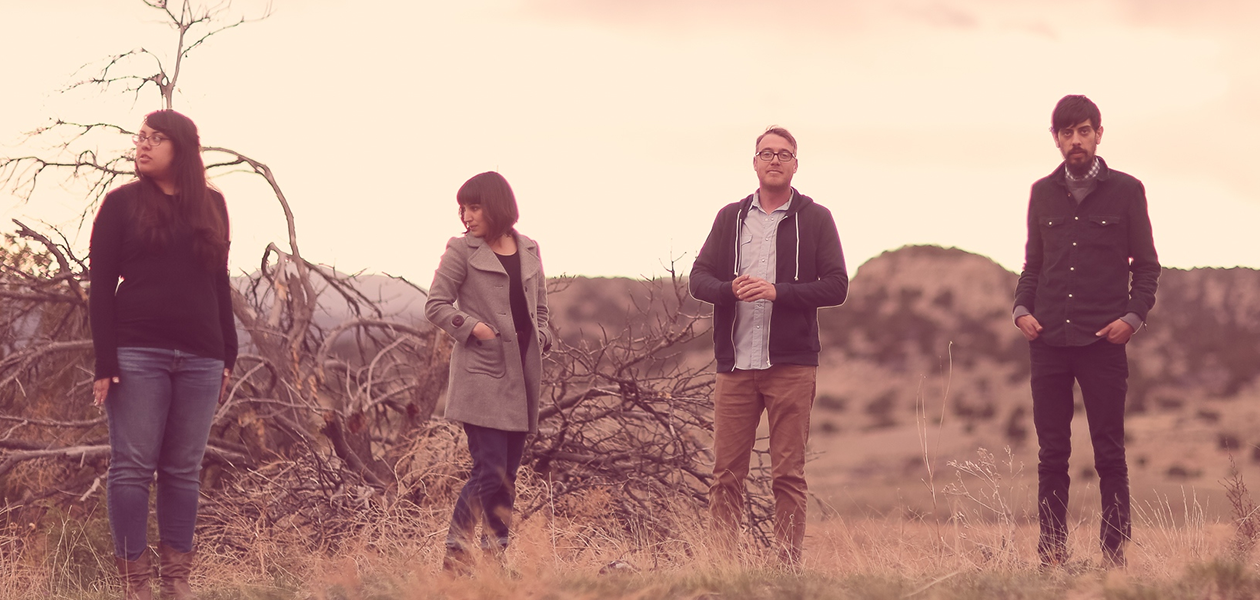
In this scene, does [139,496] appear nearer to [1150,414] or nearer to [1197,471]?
[1197,471]

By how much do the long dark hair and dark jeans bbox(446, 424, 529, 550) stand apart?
4.36ft

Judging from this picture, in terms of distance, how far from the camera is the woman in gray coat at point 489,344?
16.2 ft

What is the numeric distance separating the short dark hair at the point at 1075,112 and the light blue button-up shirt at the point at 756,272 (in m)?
1.28

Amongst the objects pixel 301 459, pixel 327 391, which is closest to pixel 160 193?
pixel 301 459

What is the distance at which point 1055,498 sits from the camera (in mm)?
5266

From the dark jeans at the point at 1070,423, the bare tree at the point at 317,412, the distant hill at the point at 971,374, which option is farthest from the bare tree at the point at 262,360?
the distant hill at the point at 971,374

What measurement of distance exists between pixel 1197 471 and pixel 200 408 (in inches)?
1221

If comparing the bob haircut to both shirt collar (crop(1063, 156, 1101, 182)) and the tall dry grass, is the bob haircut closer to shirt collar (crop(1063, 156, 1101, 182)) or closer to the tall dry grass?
the tall dry grass

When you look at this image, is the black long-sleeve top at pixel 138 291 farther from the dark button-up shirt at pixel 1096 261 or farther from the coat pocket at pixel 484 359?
the dark button-up shirt at pixel 1096 261

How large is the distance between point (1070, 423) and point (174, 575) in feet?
12.9

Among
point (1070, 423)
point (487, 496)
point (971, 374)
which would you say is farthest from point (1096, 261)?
point (971, 374)

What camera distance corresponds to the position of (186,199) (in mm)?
4812

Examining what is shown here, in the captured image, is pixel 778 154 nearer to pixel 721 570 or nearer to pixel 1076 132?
pixel 1076 132

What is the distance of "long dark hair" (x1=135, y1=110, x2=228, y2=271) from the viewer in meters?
4.74
